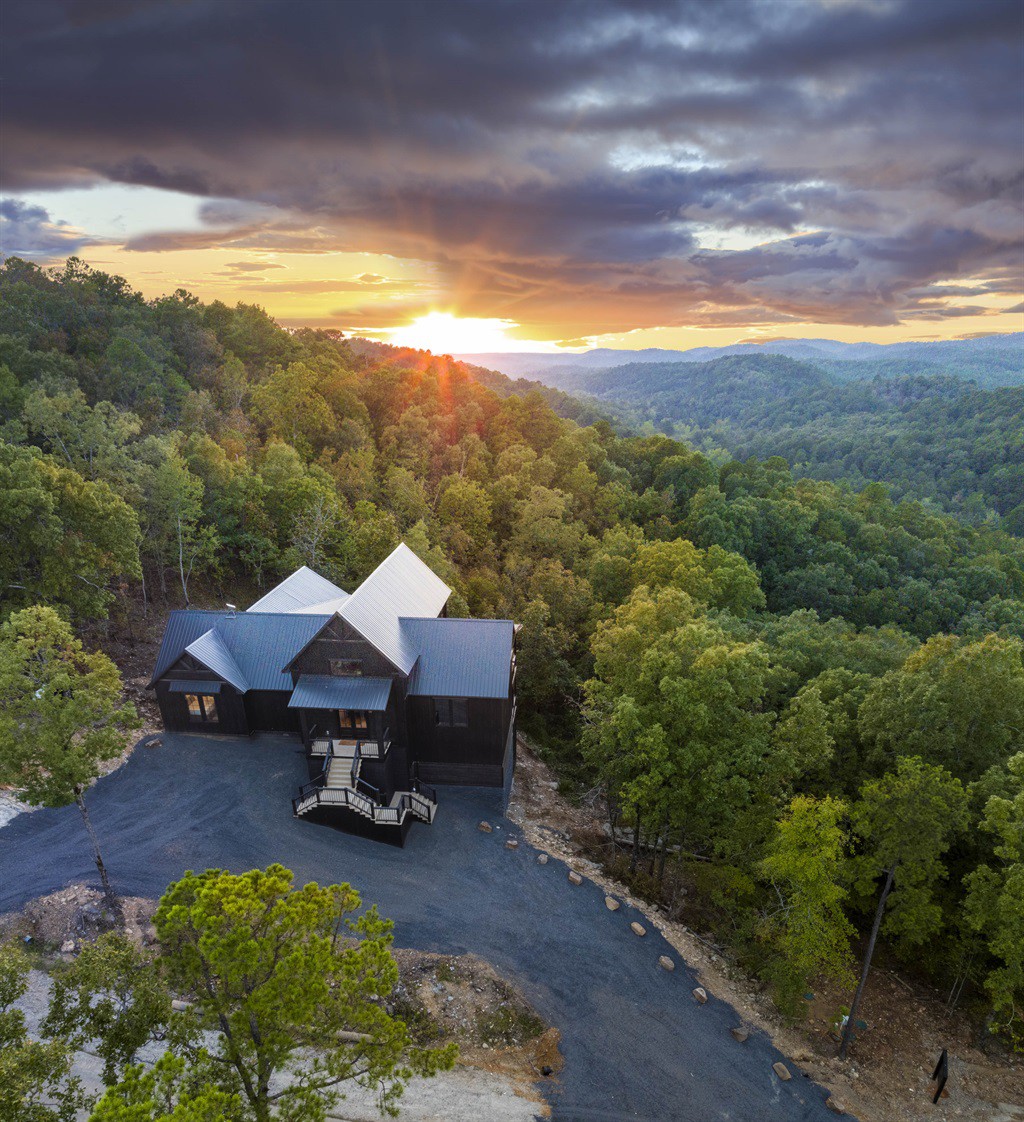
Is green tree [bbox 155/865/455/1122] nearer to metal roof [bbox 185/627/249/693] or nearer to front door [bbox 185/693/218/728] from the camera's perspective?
metal roof [bbox 185/627/249/693]

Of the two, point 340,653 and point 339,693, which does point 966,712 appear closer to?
point 339,693

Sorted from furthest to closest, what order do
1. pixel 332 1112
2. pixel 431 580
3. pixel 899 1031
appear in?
pixel 431 580 < pixel 899 1031 < pixel 332 1112

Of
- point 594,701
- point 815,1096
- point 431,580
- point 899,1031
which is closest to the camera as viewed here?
point 815,1096

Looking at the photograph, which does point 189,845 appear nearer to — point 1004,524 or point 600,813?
point 600,813

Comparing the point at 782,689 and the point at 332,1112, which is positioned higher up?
the point at 782,689

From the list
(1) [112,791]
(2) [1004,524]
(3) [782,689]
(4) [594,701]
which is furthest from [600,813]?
(2) [1004,524]

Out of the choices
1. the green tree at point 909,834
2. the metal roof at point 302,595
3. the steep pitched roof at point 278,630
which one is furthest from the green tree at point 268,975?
the metal roof at point 302,595

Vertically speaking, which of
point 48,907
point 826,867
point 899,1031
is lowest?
point 899,1031

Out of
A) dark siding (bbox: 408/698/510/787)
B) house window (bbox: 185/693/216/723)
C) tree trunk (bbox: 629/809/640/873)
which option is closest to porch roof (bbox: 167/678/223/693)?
house window (bbox: 185/693/216/723)

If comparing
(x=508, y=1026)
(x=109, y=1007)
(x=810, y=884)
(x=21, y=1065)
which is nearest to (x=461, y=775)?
(x=508, y=1026)
